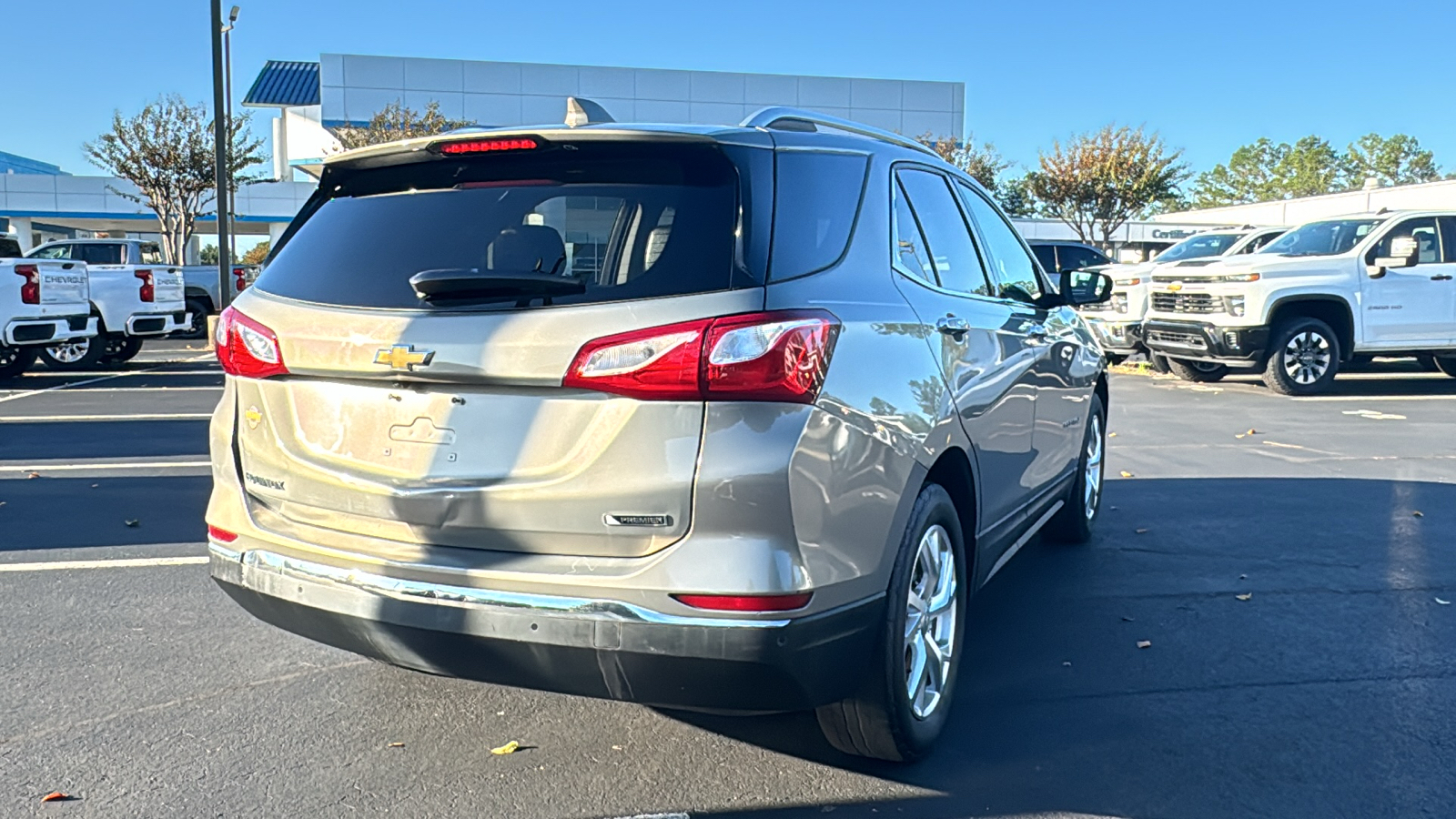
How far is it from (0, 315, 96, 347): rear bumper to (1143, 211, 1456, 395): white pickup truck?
12.8 metres

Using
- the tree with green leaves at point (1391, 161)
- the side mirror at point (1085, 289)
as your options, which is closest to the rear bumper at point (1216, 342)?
the side mirror at point (1085, 289)

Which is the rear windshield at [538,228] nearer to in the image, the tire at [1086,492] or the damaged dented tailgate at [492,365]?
the damaged dented tailgate at [492,365]

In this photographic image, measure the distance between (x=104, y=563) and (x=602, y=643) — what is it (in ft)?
12.2

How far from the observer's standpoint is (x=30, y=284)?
526 inches

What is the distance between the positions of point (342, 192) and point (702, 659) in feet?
5.74

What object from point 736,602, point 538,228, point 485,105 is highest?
point 485,105

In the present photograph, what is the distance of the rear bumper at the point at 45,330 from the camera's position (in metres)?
13.3

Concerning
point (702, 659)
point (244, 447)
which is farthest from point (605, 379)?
point (244, 447)

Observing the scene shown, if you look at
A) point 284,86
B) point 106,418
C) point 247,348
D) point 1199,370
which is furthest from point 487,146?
point 284,86

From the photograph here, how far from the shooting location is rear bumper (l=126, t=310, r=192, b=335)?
15695mm

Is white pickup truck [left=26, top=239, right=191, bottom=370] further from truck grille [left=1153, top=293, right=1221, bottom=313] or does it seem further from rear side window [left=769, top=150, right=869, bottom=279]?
rear side window [left=769, top=150, right=869, bottom=279]

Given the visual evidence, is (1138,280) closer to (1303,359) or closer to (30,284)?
(1303,359)

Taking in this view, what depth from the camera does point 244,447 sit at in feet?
10.9

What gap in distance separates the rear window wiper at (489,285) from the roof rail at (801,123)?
2.41ft
